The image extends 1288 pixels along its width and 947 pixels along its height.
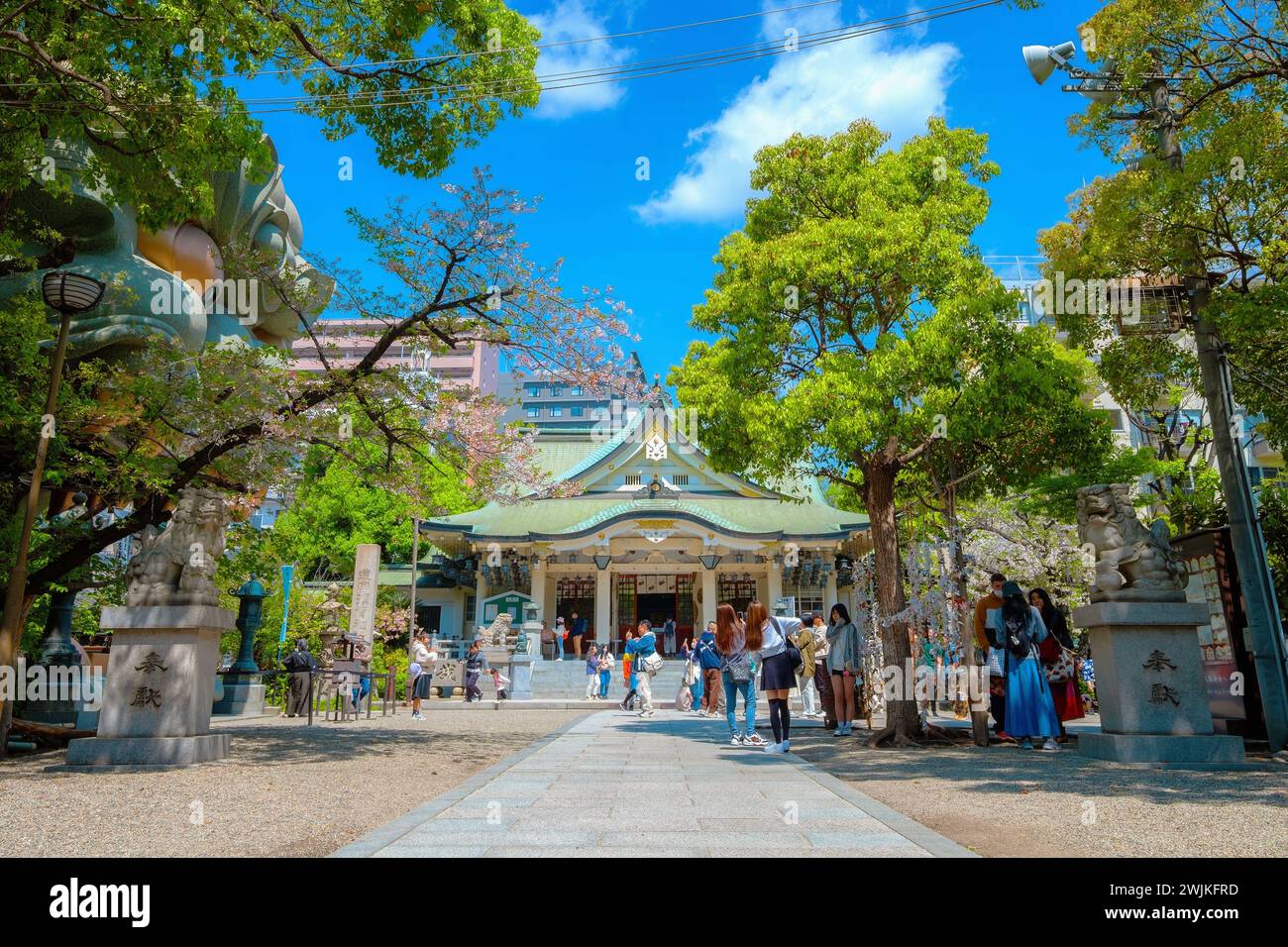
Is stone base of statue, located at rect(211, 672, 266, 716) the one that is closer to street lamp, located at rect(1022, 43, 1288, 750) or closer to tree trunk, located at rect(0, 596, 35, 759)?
tree trunk, located at rect(0, 596, 35, 759)

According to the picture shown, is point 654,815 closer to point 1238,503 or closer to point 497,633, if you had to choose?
point 1238,503

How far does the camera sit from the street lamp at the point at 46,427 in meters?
7.66

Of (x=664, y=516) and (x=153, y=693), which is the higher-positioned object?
(x=664, y=516)

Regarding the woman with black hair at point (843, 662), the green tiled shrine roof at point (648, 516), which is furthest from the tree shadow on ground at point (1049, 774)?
the green tiled shrine roof at point (648, 516)

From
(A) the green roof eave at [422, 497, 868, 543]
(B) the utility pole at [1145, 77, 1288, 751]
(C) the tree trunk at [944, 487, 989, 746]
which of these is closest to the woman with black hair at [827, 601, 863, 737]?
(C) the tree trunk at [944, 487, 989, 746]

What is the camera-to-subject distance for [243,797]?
5934mm

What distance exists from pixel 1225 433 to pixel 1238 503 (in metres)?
0.74

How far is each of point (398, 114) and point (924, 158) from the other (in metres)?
6.61

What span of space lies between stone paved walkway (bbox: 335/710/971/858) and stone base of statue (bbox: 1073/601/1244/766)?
2.74m

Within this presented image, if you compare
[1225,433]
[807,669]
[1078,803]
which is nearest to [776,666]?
[1078,803]

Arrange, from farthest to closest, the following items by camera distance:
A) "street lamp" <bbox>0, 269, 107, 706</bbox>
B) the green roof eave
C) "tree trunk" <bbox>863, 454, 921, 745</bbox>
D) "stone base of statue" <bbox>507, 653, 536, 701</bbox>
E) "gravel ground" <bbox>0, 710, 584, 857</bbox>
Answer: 1. the green roof eave
2. "stone base of statue" <bbox>507, 653, 536, 701</bbox>
3. "tree trunk" <bbox>863, 454, 921, 745</bbox>
4. "street lamp" <bbox>0, 269, 107, 706</bbox>
5. "gravel ground" <bbox>0, 710, 584, 857</bbox>

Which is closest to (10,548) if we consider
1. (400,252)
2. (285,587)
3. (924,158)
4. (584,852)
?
(400,252)

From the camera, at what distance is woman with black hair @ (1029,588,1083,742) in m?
9.45

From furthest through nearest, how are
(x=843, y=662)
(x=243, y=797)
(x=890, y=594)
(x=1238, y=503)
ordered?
(x=843, y=662)
(x=890, y=594)
(x=1238, y=503)
(x=243, y=797)
